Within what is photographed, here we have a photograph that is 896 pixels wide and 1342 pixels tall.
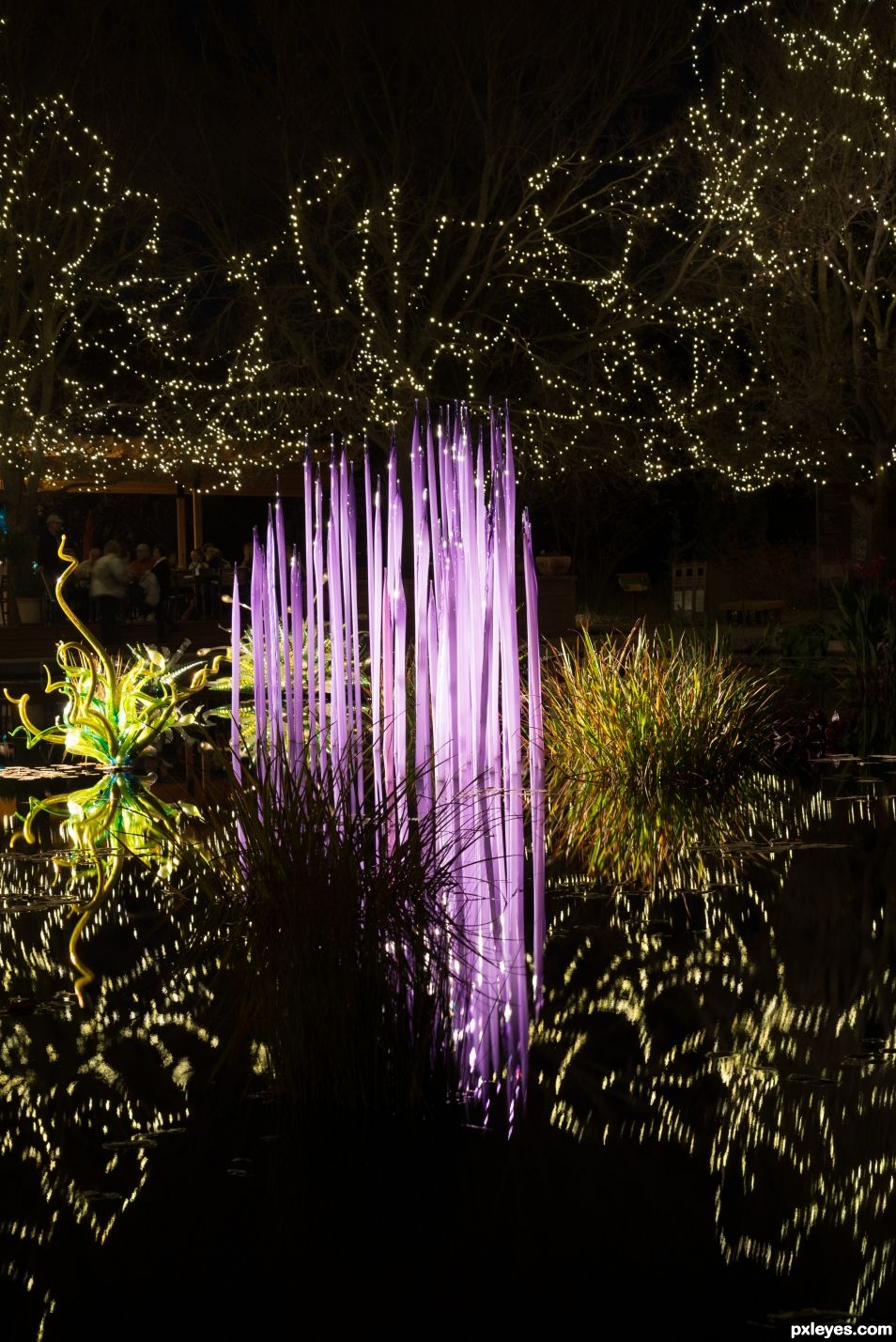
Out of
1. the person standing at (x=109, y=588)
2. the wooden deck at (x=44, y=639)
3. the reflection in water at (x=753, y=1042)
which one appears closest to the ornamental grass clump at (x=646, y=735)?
the reflection in water at (x=753, y=1042)

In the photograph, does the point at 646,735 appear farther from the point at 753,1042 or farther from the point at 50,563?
the point at 50,563

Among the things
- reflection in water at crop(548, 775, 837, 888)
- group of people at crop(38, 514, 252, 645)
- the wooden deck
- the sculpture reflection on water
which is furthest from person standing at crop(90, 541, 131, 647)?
the sculpture reflection on water

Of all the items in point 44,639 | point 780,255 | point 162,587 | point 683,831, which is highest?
point 780,255

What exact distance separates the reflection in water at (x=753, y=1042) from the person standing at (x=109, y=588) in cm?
1568

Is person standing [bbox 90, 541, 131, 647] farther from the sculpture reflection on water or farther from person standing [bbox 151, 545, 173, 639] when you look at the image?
the sculpture reflection on water

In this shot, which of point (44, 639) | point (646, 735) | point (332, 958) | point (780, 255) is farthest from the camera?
point (780, 255)

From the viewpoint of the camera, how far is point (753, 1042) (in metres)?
3.83

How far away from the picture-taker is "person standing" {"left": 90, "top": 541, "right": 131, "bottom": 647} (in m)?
20.8

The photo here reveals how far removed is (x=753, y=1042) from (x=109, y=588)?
59.1ft

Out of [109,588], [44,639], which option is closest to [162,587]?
[109,588]

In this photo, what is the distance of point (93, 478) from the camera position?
2698cm

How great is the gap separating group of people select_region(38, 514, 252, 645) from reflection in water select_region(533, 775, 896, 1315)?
15294mm

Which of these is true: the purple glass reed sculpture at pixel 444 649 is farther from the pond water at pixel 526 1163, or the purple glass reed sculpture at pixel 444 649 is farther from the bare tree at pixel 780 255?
the bare tree at pixel 780 255

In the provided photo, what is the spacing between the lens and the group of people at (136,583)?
68.9ft
